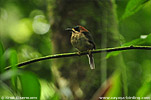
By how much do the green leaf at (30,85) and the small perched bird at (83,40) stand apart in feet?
3.73

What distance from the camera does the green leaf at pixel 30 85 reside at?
1.14 feet

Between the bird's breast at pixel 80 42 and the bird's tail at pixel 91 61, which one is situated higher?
the bird's breast at pixel 80 42

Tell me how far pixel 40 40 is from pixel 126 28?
1.07 m

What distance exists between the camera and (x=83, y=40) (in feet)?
5.18

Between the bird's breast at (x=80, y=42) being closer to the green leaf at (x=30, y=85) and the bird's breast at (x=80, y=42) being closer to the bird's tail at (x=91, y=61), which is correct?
the bird's tail at (x=91, y=61)

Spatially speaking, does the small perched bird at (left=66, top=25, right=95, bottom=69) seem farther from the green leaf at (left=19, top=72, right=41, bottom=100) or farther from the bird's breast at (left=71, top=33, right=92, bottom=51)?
the green leaf at (left=19, top=72, right=41, bottom=100)

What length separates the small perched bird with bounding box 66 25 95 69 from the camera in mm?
1515

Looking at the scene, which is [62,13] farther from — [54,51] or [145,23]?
[145,23]

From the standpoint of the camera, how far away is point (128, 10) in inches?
27.3

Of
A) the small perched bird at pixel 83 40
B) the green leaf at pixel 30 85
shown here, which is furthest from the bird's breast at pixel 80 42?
the green leaf at pixel 30 85

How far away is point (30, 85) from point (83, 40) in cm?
124

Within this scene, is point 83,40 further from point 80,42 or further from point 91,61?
point 91,61

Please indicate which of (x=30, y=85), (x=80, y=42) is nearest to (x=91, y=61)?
(x=80, y=42)

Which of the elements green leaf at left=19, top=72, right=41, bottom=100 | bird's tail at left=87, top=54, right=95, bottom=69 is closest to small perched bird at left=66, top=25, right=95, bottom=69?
bird's tail at left=87, top=54, right=95, bottom=69
